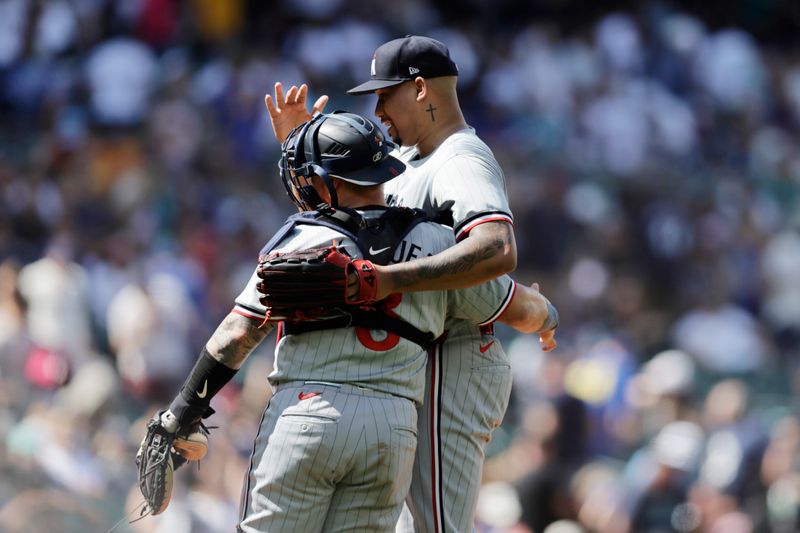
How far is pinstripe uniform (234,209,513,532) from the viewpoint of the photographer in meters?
3.31

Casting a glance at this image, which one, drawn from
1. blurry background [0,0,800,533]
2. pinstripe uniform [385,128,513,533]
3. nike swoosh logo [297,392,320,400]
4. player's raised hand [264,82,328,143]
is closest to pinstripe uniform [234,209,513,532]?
nike swoosh logo [297,392,320,400]

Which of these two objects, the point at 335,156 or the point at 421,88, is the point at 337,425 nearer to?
the point at 335,156

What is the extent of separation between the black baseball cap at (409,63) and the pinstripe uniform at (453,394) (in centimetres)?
23

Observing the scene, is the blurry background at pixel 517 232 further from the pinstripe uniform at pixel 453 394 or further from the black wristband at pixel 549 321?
the black wristband at pixel 549 321

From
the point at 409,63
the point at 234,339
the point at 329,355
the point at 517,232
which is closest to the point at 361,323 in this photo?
the point at 329,355

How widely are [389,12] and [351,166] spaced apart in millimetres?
10509

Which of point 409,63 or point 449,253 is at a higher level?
point 409,63

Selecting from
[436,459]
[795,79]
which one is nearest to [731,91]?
[795,79]

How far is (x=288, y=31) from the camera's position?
42.9ft

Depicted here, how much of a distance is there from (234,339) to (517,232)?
26.2 feet

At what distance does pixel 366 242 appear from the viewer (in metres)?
3.45

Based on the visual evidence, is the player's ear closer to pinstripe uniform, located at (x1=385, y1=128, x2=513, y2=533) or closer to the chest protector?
pinstripe uniform, located at (x1=385, y1=128, x2=513, y2=533)

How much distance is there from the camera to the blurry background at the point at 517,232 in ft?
24.2

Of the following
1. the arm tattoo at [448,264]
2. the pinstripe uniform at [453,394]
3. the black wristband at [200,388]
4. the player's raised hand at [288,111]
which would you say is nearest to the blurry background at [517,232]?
the black wristband at [200,388]
